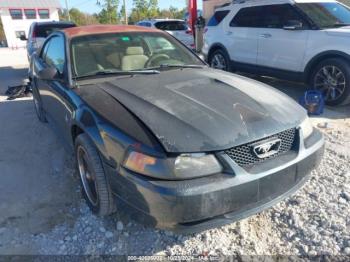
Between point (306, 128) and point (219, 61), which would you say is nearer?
point (306, 128)

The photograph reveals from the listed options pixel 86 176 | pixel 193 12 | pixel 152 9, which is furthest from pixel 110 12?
pixel 86 176

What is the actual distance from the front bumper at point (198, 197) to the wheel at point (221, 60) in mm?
5704

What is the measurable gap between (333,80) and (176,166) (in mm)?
4551

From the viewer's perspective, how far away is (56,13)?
43.2m

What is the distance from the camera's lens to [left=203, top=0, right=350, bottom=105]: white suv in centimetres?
555

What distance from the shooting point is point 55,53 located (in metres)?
4.04

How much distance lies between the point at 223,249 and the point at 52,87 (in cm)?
Answer: 264

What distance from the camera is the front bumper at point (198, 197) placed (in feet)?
6.70

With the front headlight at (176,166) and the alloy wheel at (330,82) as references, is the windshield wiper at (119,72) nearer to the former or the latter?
the front headlight at (176,166)

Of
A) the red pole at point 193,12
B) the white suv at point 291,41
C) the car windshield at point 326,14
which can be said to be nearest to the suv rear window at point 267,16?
the white suv at point 291,41

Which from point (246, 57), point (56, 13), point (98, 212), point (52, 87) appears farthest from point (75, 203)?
point (56, 13)

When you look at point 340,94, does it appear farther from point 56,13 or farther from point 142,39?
point 56,13

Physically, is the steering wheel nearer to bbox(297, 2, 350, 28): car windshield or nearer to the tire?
the tire

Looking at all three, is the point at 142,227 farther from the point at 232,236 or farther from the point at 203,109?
the point at 203,109
